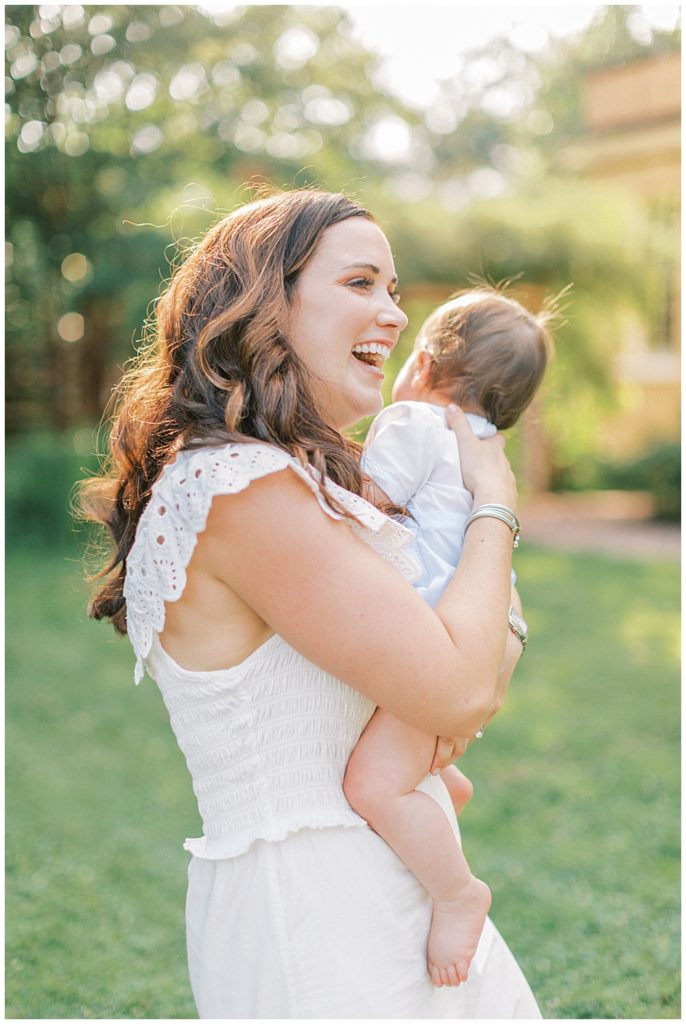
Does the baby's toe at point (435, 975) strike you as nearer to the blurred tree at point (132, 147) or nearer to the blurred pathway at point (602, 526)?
the blurred tree at point (132, 147)

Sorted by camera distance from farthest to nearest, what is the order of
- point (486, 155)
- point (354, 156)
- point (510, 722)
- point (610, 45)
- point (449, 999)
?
point (486, 155)
point (610, 45)
point (354, 156)
point (510, 722)
point (449, 999)

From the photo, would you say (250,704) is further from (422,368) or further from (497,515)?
(422,368)

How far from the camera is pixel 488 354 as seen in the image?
2293 millimetres

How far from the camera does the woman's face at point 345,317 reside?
1643mm

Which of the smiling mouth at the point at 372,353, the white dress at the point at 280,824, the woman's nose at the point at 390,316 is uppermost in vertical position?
the woman's nose at the point at 390,316

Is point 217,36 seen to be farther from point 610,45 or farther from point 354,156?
point 610,45

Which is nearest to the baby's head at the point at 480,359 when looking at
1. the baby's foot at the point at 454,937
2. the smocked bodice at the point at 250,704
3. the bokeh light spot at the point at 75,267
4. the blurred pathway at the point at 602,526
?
the smocked bodice at the point at 250,704

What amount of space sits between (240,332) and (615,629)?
6597 millimetres

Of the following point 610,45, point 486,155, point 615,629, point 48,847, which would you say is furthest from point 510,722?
point 486,155

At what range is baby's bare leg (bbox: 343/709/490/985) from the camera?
160cm

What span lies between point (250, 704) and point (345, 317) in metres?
0.63

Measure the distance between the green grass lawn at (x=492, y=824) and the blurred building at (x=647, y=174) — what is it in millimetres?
7637

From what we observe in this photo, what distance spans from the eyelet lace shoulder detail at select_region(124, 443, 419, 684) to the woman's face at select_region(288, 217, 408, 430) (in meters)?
0.21

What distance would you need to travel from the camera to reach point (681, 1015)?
3.16 m
